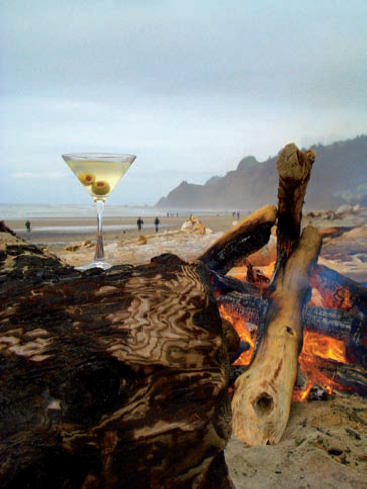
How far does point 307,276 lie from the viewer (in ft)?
5.76

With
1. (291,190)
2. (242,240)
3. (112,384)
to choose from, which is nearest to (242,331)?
(242,240)

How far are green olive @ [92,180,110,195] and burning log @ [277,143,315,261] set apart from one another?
2.48ft

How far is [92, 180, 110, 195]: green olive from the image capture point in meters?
1.96

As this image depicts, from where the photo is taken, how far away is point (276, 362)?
1446mm

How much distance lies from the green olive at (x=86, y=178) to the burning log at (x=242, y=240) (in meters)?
0.59

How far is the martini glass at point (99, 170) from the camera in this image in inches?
71.7

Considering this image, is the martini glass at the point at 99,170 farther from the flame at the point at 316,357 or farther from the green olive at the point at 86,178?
the flame at the point at 316,357

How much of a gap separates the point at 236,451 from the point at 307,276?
78cm

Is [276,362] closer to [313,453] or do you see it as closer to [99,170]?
[313,453]

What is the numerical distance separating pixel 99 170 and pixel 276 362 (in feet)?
3.49

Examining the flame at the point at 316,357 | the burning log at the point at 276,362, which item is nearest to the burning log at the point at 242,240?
the burning log at the point at 276,362

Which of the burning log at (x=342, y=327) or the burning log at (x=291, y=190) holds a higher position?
the burning log at (x=291, y=190)

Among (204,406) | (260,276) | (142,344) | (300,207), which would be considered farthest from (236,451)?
(260,276)

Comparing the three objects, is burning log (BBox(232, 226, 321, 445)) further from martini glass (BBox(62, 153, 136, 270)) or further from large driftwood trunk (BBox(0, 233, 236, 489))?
martini glass (BBox(62, 153, 136, 270))
